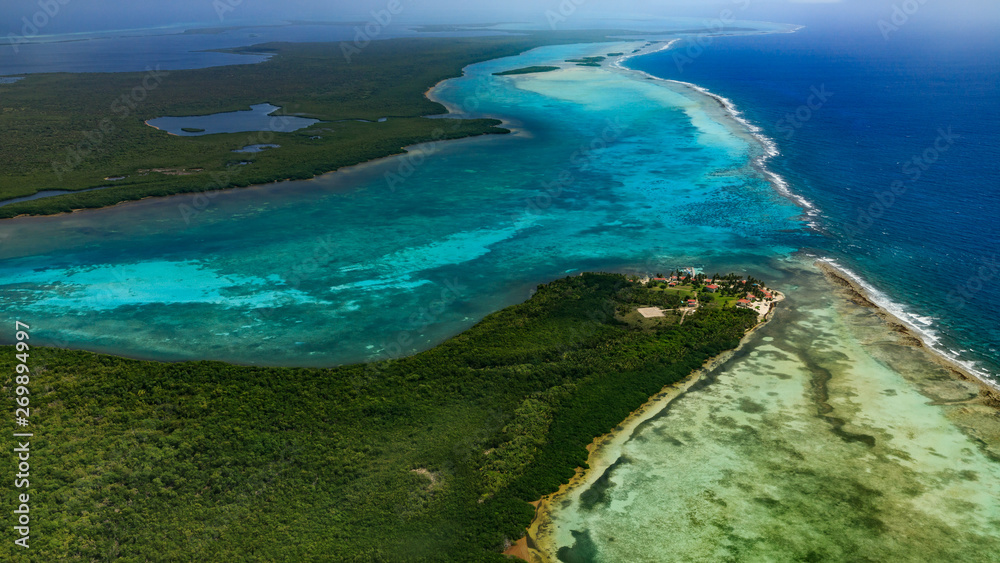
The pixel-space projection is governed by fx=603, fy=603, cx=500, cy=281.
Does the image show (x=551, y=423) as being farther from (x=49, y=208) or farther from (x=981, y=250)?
(x=49, y=208)

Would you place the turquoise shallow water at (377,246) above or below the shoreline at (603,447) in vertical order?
above

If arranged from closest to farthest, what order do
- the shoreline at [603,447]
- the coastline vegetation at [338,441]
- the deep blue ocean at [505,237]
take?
the coastline vegetation at [338,441] < the shoreline at [603,447] < the deep blue ocean at [505,237]

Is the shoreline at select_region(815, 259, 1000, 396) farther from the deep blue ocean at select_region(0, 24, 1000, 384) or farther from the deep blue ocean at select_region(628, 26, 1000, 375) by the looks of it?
the deep blue ocean at select_region(628, 26, 1000, 375)

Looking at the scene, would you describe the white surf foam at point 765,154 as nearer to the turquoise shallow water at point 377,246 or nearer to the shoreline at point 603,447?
the turquoise shallow water at point 377,246

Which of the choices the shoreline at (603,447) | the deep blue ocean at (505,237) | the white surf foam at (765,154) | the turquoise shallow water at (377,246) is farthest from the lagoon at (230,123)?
the shoreline at (603,447)

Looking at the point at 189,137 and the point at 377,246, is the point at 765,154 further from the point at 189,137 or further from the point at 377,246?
the point at 189,137

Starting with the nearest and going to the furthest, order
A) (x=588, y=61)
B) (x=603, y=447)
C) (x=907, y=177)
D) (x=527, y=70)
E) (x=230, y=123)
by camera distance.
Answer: (x=603, y=447) < (x=907, y=177) < (x=230, y=123) < (x=527, y=70) < (x=588, y=61)

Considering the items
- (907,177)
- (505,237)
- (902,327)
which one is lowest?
(902,327)

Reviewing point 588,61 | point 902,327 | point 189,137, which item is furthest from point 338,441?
point 588,61
